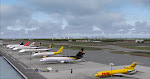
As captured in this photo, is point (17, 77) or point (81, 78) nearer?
point (81, 78)

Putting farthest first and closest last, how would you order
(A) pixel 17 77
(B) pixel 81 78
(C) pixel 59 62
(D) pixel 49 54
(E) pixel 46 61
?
(D) pixel 49 54, (C) pixel 59 62, (E) pixel 46 61, (A) pixel 17 77, (B) pixel 81 78

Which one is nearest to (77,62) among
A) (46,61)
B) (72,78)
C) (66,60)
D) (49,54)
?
(66,60)

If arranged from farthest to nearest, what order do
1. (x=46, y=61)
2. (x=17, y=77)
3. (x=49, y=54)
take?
(x=49, y=54) → (x=46, y=61) → (x=17, y=77)

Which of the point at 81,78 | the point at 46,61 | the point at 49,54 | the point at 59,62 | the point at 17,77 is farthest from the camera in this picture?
the point at 49,54

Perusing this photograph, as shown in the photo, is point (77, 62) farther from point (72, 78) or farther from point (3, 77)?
point (3, 77)

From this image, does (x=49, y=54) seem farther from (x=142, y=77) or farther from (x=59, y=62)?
(x=142, y=77)

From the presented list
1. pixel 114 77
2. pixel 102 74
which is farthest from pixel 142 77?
pixel 102 74

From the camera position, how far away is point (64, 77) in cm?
3962

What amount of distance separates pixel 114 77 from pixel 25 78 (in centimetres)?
2581

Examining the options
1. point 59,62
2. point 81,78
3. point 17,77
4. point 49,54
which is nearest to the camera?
point 81,78

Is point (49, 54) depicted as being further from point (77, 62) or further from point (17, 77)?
point (17, 77)

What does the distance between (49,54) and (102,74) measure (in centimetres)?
4379

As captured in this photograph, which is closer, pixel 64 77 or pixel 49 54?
pixel 64 77

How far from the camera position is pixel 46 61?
59.2 m
